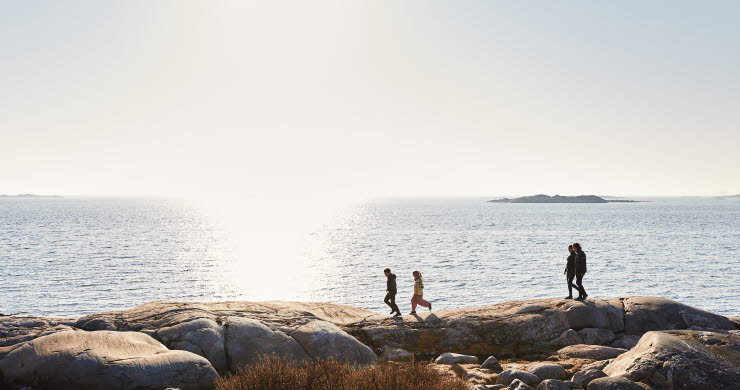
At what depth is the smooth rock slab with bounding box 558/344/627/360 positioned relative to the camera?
15.9 m

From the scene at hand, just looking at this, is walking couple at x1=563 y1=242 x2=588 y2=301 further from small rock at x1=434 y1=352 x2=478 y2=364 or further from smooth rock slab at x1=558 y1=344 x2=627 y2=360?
small rock at x1=434 y1=352 x2=478 y2=364

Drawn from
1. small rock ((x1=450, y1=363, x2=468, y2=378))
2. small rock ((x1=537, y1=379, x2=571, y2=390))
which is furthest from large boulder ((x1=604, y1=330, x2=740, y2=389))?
small rock ((x1=450, y1=363, x2=468, y2=378))

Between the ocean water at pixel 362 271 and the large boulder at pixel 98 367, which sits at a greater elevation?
the large boulder at pixel 98 367

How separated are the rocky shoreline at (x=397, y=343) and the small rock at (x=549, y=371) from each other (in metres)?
0.03

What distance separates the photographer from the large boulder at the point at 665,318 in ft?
60.8

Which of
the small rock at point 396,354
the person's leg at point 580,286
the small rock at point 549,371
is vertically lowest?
the small rock at point 396,354

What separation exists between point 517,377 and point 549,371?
42.8 inches

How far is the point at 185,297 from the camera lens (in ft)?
170

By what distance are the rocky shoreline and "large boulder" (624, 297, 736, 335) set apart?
0.04 metres

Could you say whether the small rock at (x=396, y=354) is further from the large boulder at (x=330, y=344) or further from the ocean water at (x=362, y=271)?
the ocean water at (x=362, y=271)

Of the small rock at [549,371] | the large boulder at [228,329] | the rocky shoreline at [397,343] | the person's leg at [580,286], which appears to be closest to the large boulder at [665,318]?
the rocky shoreline at [397,343]

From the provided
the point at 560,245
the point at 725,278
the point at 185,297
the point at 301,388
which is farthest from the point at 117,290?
the point at 560,245

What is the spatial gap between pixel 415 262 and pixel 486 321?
55.3 m

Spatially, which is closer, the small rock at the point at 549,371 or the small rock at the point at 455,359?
the small rock at the point at 549,371
